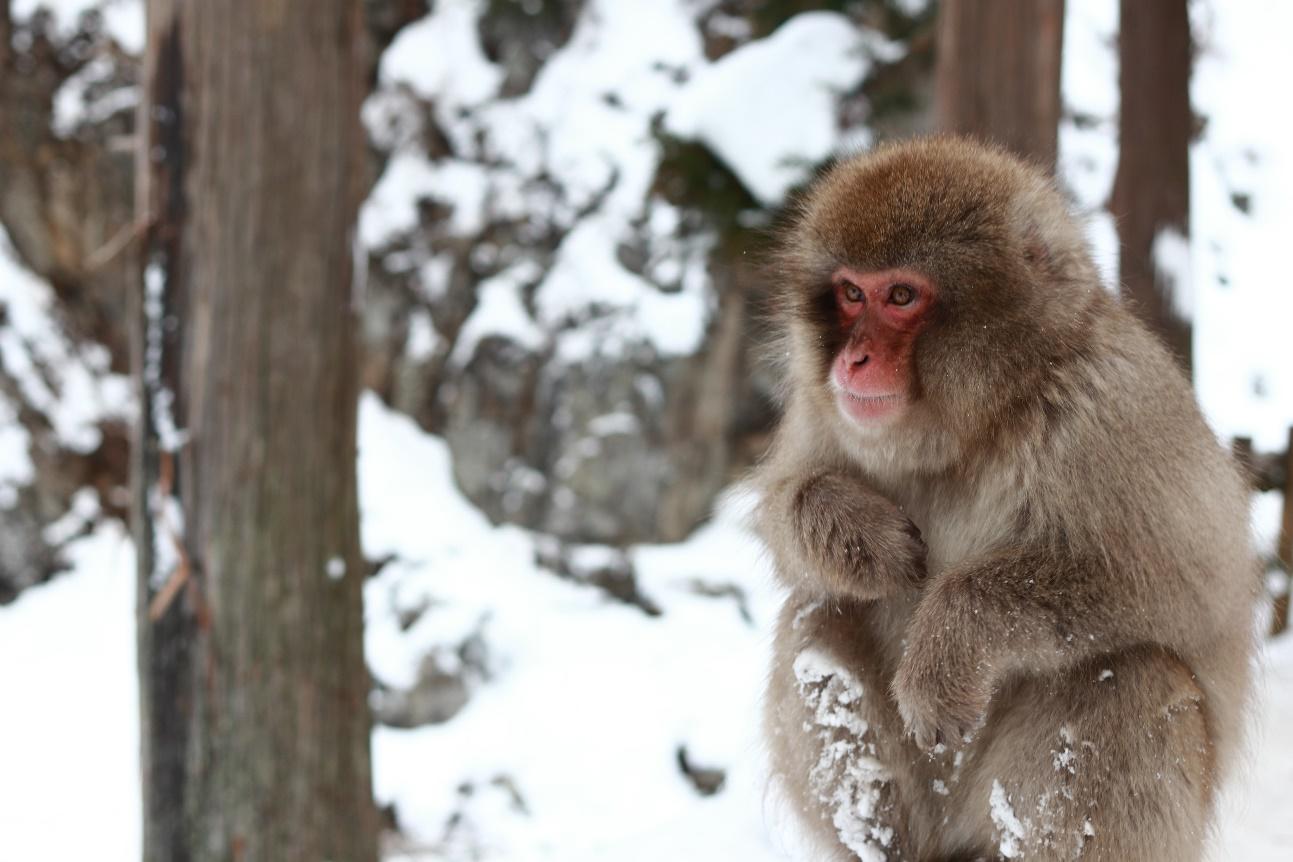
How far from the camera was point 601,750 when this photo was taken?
18.8ft

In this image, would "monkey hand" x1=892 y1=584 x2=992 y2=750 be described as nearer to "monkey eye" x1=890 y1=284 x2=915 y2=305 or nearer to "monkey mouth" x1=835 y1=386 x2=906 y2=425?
"monkey mouth" x1=835 y1=386 x2=906 y2=425

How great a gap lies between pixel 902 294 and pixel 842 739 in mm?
754

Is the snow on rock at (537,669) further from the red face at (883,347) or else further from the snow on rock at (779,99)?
the red face at (883,347)

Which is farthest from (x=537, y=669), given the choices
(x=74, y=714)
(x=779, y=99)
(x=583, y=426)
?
(x=779, y=99)

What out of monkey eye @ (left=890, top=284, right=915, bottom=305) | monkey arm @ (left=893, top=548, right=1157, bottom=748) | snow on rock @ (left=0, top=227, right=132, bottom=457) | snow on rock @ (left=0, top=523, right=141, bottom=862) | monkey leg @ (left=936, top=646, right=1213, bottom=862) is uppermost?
monkey eye @ (left=890, top=284, right=915, bottom=305)

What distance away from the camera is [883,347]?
74.9 inches

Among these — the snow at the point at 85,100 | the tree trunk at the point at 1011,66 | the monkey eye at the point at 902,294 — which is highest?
the tree trunk at the point at 1011,66

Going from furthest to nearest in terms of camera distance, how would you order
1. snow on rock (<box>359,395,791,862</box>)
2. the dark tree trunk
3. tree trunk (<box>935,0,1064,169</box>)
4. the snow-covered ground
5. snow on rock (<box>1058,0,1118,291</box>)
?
snow on rock (<box>1058,0,1118,291</box>) < snow on rock (<box>359,395,791,862</box>) < the snow-covered ground < the dark tree trunk < tree trunk (<box>935,0,1064,169</box>)

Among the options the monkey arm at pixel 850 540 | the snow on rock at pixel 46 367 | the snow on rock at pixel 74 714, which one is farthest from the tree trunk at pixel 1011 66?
the snow on rock at pixel 46 367

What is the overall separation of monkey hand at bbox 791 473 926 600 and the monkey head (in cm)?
11

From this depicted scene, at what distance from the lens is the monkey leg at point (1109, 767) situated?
186 centimetres

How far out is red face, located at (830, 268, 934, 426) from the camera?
1.89 m

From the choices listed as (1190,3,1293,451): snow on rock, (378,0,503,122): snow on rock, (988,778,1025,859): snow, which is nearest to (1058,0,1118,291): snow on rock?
(1190,3,1293,451): snow on rock

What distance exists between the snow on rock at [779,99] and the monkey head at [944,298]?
160 inches
